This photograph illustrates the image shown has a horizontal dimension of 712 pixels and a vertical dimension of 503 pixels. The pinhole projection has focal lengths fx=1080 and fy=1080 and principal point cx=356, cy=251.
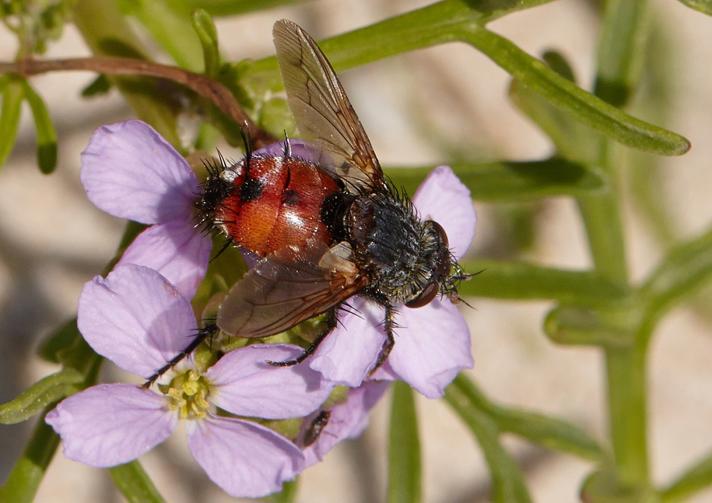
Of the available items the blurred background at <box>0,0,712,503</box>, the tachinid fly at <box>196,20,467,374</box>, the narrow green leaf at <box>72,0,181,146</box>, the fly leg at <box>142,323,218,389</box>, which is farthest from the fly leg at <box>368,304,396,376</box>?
the blurred background at <box>0,0,712,503</box>

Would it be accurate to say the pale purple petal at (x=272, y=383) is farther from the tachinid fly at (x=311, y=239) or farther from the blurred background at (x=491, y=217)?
the blurred background at (x=491, y=217)

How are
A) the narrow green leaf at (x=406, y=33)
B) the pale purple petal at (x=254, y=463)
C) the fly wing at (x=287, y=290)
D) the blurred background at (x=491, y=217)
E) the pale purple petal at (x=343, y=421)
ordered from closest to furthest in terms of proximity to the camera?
the fly wing at (x=287, y=290) → the pale purple petal at (x=254, y=463) → the pale purple petal at (x=343, y=421) → the narrow green leaf at (x=406, y=33) → the blurred background at (x=491, y=217)

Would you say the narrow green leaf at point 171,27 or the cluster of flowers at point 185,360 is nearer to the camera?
the cluster of flowers at point 185,360

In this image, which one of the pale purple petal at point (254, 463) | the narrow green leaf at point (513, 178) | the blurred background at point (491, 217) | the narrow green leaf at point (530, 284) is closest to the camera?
the pale purple petal at point (254, 463)

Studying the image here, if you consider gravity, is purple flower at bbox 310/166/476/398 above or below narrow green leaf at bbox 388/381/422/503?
above

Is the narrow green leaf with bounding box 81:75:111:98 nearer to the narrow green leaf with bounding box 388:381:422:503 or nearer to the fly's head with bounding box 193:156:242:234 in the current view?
the fly's head with bounding box 193:156:242:234

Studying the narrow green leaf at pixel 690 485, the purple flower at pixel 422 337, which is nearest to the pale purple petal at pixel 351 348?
the purple flower at pixel 422 337

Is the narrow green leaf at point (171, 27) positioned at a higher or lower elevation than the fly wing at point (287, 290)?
higher

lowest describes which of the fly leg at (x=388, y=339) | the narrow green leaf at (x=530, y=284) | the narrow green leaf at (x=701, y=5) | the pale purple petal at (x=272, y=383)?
the narrow green leaf at (x=530, y=284)
